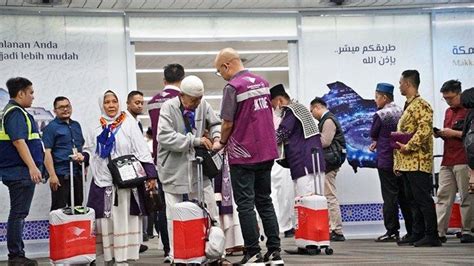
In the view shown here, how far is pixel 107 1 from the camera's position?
32.8ft

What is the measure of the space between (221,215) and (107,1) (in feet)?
10.6

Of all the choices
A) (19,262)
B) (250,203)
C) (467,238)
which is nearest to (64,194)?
(19,262)

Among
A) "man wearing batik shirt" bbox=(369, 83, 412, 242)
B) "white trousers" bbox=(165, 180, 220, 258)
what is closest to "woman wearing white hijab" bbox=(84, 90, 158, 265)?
"white trousers" bbox=(165, 180, 220, 258)

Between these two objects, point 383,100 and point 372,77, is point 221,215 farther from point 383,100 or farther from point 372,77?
point 372,77

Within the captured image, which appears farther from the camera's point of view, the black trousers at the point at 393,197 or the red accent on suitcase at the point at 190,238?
the black trousers at the point at 393,197

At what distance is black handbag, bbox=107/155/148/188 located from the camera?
690 cm

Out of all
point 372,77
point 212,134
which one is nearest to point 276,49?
point 372,77

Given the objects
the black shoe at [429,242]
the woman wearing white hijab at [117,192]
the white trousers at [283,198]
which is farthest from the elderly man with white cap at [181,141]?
the white trousers at [283,198]

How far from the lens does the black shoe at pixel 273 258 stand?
21.5 feet

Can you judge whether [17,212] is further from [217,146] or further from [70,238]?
[217,146]

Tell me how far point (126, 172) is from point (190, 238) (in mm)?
801

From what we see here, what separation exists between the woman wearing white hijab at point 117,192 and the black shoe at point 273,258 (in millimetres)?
1128

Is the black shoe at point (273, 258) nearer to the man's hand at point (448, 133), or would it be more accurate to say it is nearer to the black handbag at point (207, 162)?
the black handbag at point (207, 162)

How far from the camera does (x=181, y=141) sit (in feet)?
22.0
